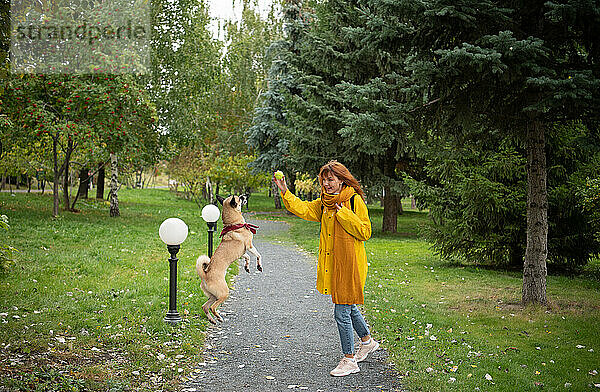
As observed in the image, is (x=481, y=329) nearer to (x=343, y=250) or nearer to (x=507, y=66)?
(x=343, y=250)

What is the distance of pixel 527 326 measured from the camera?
24.2ft

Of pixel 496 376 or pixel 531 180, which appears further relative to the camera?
pixel 531 180

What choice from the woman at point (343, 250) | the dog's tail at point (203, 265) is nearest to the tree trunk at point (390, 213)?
the dog's tail at point (203, 265)

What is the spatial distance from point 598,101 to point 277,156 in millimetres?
22657

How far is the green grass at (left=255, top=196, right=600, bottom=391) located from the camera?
5.36 metres

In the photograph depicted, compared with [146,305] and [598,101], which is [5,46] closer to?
[146,305]

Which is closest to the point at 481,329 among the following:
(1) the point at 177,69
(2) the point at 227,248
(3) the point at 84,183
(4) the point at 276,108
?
(2) the point at 227,248

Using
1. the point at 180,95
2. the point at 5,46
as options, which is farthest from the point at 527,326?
the point at 180,95

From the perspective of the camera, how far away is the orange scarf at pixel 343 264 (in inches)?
206

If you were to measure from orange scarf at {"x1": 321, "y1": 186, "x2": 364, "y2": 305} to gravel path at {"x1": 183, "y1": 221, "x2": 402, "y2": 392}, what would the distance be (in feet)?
2.59

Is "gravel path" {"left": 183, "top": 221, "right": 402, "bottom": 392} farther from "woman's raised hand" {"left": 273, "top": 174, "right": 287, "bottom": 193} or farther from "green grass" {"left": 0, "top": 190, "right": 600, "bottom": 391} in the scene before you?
"woman's raised hand" {"left": 273, "top": 174, "right": 287, "bottom": 193}

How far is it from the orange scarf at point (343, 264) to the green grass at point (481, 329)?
0.96 meters

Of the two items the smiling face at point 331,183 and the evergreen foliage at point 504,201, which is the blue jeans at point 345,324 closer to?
the smiling face at point 331,183

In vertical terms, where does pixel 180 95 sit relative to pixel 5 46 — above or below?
above
